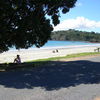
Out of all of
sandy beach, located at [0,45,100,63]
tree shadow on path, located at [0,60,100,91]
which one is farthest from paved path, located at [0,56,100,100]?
sandy beach, located at [0,45,100,63]

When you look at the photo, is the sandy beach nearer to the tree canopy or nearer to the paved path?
the tree canopy

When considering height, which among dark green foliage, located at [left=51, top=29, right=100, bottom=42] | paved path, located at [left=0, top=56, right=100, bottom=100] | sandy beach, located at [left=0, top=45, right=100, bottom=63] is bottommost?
sandy beach, located at [left=0, top=45, right=100, bottom=63]

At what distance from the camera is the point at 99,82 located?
9.50m

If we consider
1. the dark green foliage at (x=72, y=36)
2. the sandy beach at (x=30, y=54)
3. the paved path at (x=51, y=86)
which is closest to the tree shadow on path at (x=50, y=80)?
the paved path at (x=51, y=86)

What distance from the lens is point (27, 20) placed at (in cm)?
1342

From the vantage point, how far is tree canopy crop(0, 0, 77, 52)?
13.0 metres

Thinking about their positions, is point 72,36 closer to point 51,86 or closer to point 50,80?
point 50,80

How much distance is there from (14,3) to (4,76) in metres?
4.79

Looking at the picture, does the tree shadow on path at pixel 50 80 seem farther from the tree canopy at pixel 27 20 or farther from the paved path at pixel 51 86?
the tree canopy at pixel 27 20

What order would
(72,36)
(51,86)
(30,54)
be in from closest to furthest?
(51,86)
(30,54)
(72,36)

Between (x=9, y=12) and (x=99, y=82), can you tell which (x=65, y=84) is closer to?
(x=99, y=82)

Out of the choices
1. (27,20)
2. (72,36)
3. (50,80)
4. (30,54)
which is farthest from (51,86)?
(72,36)

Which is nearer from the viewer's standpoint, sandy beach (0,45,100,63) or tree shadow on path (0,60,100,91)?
tree shadow on path (0,60,100,91)

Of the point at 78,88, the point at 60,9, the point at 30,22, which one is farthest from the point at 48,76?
the point at 60,9
